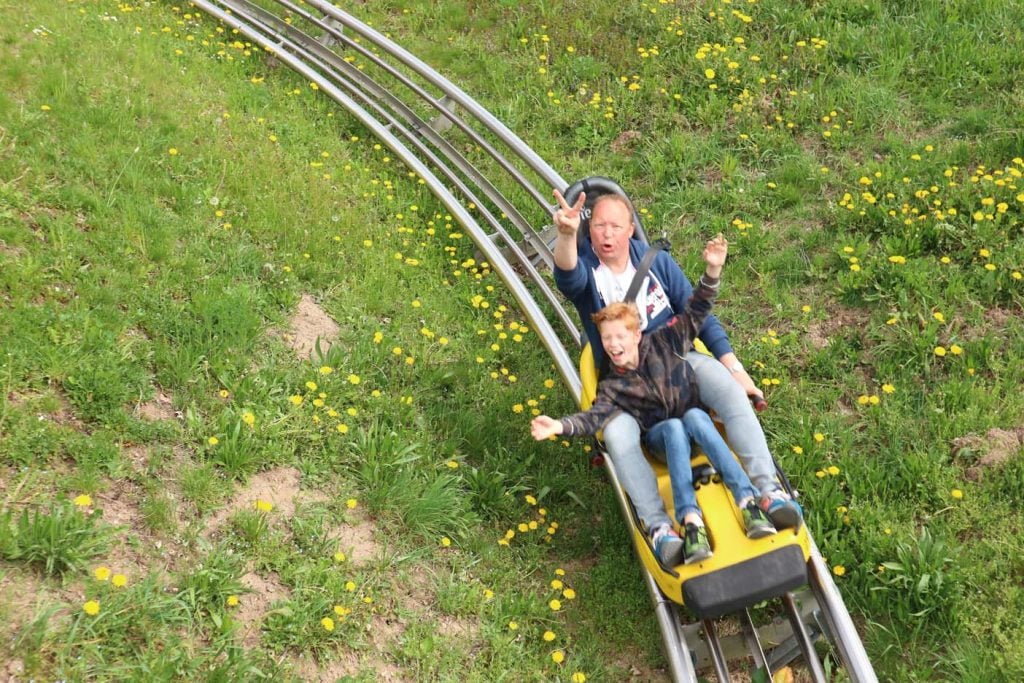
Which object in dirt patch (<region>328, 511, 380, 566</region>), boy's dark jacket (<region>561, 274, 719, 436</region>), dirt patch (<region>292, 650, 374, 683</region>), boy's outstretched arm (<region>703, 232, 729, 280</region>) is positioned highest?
boy's outstretched arm (<region>703, 232, 729, 280</region>)

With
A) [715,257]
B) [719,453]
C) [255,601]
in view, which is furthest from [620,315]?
[255,601]

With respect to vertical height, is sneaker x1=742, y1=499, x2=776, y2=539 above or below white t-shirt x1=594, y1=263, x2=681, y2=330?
below

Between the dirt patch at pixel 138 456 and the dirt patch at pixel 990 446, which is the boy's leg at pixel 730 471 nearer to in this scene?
the dirt patch at pixel 990 446

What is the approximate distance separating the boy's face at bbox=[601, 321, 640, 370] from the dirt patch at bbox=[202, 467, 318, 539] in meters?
1.81

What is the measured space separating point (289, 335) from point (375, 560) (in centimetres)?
181

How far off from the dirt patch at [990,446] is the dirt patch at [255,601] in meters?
3.72

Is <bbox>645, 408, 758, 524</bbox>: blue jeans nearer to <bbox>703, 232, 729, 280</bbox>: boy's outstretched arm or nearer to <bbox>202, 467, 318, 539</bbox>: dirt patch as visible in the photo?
<bbox>703, 232, 729, 280</bbox>: boy's outstretched arm

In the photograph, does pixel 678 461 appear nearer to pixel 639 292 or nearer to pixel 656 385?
pixel 656 385

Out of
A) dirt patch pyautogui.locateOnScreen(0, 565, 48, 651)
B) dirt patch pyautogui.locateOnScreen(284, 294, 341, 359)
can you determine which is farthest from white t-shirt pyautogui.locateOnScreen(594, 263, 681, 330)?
dirt patch pyautogui.locateOnScreen(0, 565, 48, 651)

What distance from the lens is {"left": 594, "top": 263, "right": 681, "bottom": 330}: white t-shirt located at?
213 inches

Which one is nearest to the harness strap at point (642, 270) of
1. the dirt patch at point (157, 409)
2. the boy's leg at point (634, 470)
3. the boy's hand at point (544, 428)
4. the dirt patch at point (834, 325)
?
the boy's leg at point (634, 470)

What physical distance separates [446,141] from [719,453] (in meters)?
4.96

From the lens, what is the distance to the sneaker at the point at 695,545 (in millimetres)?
4422

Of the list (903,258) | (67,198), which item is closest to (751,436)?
(903,258)
